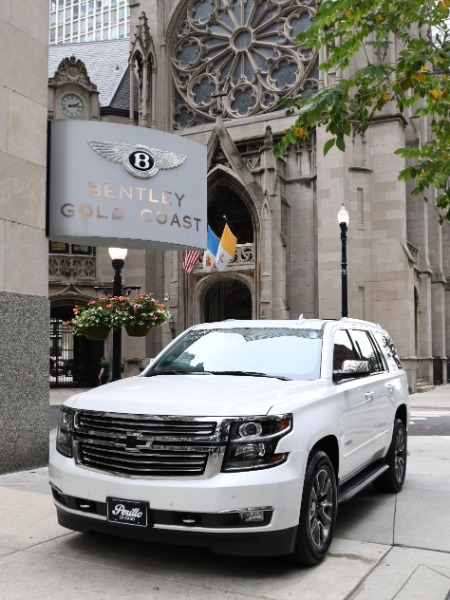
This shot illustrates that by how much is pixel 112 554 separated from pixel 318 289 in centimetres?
2343

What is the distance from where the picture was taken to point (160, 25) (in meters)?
34.5

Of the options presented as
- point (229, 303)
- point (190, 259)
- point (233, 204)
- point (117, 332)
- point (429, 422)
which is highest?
point (233, 204)

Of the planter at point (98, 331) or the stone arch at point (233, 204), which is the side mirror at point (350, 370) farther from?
the stone arch at point (233, 204)

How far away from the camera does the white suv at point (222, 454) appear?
4516mm

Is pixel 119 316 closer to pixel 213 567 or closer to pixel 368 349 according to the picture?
pixel 368 349

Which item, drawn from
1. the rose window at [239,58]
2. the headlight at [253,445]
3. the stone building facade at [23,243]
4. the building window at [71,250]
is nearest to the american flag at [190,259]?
the building window at [71,250]

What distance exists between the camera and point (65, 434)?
525 cm

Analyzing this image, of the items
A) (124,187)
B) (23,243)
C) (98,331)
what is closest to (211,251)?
(98,331)

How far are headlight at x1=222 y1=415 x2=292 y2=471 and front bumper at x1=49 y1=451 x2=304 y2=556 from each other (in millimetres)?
60

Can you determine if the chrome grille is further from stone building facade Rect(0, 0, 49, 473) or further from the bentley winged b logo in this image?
the bentley winged b logo

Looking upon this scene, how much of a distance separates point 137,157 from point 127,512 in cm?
659

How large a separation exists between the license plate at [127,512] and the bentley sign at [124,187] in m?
5.47

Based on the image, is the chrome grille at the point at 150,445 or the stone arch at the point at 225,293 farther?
the stone arch at the point at 225,293

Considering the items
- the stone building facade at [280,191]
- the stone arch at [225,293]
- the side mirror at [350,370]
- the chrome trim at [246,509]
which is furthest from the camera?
the stone arch at [225,293]
